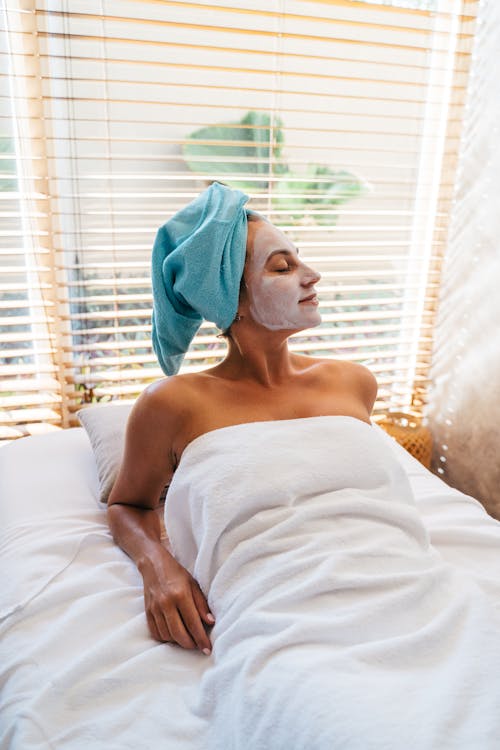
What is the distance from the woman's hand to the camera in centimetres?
110

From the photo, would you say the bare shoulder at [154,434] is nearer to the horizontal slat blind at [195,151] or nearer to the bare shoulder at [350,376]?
the bare shoulder at [350,376]

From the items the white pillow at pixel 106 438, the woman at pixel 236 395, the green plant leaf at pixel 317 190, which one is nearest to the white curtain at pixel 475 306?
the green plant leaf at pixel 317 190

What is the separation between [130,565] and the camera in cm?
134

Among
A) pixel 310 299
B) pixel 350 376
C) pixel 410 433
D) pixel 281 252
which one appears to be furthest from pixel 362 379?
pixel 410 433

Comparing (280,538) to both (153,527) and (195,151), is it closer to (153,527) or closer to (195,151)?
(153,527)

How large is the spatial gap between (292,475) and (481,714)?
1.59 ft

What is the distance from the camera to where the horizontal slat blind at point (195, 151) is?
6.97ft

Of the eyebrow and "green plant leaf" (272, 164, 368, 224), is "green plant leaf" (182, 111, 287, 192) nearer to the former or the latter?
"green plant leaf" (272, 164, 368, 224)

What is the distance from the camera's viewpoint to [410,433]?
2.55 metres

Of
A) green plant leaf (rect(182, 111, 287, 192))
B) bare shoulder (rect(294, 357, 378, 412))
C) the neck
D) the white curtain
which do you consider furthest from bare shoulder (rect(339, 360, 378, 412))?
green plant leaf (rect(182, 111, 287, 192))

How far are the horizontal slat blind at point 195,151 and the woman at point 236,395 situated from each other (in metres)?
1.05

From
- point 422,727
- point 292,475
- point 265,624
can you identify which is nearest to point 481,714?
point 422,727

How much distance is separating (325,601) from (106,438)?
92 centimetres

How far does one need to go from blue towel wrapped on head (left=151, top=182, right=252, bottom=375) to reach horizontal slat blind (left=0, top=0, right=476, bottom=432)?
101cm
